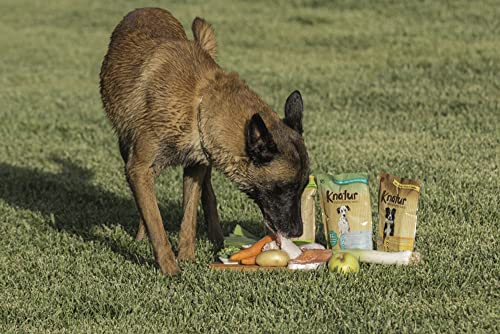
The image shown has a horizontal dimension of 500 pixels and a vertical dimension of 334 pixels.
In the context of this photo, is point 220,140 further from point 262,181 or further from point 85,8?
point 85,8

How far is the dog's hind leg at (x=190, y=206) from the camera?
271 inches

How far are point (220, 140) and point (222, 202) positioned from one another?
7.84ft

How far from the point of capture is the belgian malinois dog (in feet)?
19.6

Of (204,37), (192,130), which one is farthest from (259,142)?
(204,37)

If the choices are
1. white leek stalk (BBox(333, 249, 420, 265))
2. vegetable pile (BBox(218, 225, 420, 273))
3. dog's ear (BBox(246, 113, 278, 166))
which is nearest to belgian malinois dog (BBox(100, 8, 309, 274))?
dog's ear (BBox(246, 113, 278, 166))

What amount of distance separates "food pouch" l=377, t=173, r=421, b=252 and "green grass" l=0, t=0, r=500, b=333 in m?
0.25

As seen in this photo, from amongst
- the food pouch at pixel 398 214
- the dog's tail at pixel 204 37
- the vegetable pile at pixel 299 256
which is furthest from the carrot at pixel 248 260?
the dog's tail at pixel 204 37

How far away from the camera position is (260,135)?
577 centimetres

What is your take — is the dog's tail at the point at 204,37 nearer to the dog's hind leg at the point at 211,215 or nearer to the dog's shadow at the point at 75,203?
the dog's hind leg at the point at 211,215

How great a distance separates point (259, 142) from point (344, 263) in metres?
1.11

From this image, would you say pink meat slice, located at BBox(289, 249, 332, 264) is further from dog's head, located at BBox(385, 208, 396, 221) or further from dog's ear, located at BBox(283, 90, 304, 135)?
dog's ear, located at BBox(283, 90, 304, 135)

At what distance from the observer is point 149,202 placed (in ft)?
21.2

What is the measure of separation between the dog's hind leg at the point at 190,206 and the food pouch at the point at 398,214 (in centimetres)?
145

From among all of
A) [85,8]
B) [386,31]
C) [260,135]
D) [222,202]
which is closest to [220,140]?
[260,135]
